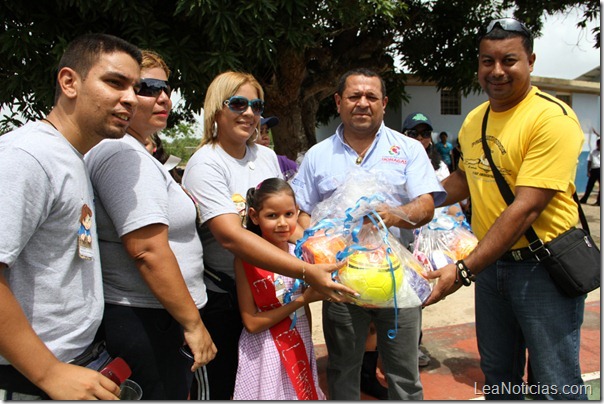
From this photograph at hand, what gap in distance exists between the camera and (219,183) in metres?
2.40

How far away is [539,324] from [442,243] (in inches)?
24.2

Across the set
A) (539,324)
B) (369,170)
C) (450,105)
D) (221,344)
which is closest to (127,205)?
(221,344)

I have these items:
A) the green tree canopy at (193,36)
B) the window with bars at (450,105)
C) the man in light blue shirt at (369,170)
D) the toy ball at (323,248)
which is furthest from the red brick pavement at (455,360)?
the window with bars at (450,105)

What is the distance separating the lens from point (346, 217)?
2.22 meters

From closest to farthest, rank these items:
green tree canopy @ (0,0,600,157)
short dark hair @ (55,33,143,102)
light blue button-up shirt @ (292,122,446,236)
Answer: short dark hair @ (55,33,143,102)
light blue button-up shirt @ (292,122,446,236)
green tree canopy @ (0,0,600,157)

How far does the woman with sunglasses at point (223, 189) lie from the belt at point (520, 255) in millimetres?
1352

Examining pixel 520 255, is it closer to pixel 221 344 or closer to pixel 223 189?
pixel 223 189

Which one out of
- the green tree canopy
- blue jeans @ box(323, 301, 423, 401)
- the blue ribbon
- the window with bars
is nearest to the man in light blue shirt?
blue jeans @ box(323, 301, 423, 401)

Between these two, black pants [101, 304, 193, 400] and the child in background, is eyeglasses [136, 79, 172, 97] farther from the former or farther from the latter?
black pants [101, 304, 193, 400]

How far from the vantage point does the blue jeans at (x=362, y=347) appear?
262 centimetres

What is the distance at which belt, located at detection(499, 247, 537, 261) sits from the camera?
231cm

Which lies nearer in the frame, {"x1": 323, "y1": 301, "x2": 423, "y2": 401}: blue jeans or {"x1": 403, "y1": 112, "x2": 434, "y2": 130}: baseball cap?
{"x1": 323, "y1": 301, "x2": 423, "y2": 401}: blue jeans

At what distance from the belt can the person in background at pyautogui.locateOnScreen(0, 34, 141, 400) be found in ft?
6.32

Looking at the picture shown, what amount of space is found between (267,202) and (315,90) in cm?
741
